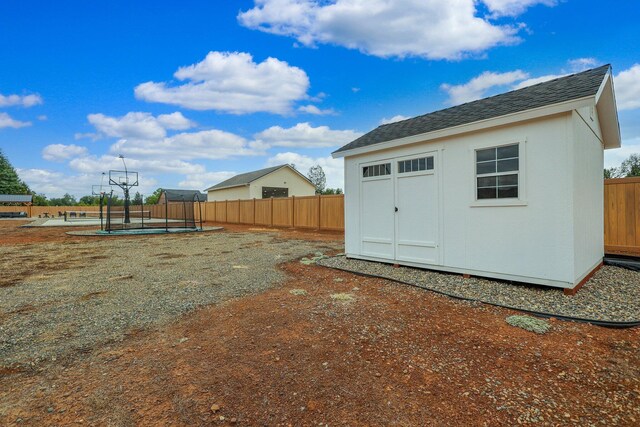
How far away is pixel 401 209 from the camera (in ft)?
19.5

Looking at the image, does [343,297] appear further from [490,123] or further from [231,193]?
[231,193]

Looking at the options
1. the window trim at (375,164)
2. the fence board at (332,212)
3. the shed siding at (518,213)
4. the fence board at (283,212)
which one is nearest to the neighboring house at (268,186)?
the fence board at (283,212)

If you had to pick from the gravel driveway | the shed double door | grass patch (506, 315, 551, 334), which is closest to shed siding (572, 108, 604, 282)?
grass patch (506, 315, 551, 334)

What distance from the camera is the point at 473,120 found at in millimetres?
4988

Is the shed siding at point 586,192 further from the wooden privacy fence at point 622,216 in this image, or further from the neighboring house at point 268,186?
the neighboring house at point 268,186

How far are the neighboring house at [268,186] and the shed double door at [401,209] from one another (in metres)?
21.0

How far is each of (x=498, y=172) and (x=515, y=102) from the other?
1.29 meters

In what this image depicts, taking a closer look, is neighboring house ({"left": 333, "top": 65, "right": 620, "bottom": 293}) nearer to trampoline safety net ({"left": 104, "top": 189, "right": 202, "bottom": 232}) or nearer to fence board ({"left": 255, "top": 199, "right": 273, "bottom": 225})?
trampoline safety net ({"left": 104, "top": 189, "right": 202, "bottom": 232})

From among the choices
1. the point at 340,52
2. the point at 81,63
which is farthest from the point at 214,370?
the point at 81,63

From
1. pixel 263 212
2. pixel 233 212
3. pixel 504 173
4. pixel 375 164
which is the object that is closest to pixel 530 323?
pixel 504 173

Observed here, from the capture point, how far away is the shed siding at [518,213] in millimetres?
4234

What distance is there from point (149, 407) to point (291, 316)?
184 centimetres

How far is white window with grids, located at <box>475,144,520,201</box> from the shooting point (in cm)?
463

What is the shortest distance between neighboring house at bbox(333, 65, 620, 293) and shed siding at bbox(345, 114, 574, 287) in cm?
1
